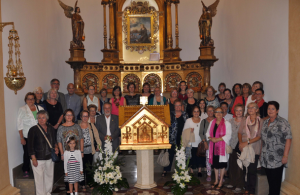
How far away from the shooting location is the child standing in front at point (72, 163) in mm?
4938

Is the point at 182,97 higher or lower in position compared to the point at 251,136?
higher

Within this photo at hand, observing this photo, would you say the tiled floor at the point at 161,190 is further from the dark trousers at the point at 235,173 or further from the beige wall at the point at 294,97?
→ the beige wall at the point at 294,97

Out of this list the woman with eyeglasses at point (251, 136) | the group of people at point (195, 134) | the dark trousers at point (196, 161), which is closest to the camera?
the group of people at point (195, 134)

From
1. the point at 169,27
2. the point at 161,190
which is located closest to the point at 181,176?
the point at 161,190

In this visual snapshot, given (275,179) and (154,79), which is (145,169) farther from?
(154,79)

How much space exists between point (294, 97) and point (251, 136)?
0.92m

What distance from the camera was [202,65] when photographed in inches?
352

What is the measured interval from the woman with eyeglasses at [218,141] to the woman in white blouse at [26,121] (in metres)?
3.32

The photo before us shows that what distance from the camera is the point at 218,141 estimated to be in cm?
536

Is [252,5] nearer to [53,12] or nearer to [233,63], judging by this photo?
[233,63]

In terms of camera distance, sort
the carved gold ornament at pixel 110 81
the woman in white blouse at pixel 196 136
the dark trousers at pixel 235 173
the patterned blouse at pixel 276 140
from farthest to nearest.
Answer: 1. the carved gold ornament at pixel 110 81
2. the woman in white blouse at pixel 196 136
3. the dark trousers at pixel 235 173
4. the patterned blouse at pixel 276 140

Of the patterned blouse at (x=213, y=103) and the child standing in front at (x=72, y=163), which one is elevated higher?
the patterned blouse at (x=213, y=103)

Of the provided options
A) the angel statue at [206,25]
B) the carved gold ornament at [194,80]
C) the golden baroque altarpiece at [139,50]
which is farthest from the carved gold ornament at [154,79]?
the angel statue at [206,25]

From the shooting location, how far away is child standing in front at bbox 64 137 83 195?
4938 mm
